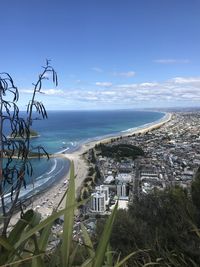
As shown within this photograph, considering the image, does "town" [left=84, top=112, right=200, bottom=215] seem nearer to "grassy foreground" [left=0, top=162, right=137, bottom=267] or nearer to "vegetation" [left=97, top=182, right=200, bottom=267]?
"vegetation" [left=97, top=182, right=200, bottom=267]

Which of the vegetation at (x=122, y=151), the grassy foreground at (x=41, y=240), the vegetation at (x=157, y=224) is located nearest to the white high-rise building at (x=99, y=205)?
the vegetation at (x=157, y=224)

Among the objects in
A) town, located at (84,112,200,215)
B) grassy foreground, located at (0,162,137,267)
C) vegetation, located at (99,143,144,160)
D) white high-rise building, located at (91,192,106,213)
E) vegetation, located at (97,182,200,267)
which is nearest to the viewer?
grassy foreground, located at (0,162,137,267)

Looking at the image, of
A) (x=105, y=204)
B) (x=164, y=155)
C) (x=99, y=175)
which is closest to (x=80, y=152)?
(x=164, y=155)

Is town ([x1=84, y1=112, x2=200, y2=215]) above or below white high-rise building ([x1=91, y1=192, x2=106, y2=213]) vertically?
below

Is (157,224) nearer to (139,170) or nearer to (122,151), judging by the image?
(139,170)

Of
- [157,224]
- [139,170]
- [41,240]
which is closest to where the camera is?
[41,240]

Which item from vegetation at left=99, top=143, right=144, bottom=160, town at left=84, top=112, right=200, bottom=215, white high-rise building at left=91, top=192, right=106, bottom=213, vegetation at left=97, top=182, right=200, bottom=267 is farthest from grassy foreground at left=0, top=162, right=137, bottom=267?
vegetation at left=99, top=143, right=144, bottom=160

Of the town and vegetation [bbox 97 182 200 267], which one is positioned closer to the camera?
vegetation [bbox 97 182 200 267]

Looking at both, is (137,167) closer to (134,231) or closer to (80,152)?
(80,152)

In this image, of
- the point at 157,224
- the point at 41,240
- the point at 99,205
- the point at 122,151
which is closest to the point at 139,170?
the point at 122,151

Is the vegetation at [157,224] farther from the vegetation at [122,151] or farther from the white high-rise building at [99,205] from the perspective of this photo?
the vegetation at [122,151]

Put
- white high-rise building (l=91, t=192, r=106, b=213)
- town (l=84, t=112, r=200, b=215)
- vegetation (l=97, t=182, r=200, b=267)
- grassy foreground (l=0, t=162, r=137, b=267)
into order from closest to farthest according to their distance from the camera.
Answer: grassy foreground (l=0, t=162, r=137, b=267)
vegetation (l=97, t=182, r=200, b=267)
white high-rise building (l=91, t=192, r=106, b=213)
town (l=84, t=112, r=200, b=215)
